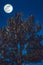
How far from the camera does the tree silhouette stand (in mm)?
4125

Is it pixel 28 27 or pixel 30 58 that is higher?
pixel 28 27

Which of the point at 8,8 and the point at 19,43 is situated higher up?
the point at 8,8

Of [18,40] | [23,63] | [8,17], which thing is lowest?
[23,63]

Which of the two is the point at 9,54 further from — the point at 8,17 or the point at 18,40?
the point at 8,17

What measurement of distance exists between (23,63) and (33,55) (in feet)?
0.56

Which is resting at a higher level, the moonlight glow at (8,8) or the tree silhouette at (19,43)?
the moonlight glow at (8,8)

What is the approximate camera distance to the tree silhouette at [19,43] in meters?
4.12

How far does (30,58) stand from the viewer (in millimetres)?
4152

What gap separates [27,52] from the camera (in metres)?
4.13

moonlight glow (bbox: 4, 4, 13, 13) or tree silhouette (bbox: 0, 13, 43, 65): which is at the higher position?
moonlight glow (bbox: 4, 4, 13, 13)

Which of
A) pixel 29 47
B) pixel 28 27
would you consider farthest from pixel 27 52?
pixel 28 27

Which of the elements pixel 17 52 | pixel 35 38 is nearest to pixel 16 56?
pixel 17 52

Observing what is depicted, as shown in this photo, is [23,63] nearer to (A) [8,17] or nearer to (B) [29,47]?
(B) [29,47]

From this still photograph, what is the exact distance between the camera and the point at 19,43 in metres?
4.14
